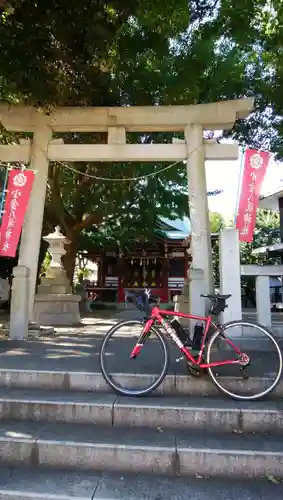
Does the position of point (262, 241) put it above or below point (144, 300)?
above

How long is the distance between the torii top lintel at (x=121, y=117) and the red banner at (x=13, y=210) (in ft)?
4.95

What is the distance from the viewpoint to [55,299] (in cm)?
1180

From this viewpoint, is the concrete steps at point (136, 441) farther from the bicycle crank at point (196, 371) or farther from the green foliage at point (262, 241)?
the green foliage at point (262, 241)

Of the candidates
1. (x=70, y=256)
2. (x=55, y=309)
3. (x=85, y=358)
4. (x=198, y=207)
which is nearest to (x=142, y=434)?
(x=85, y=358)

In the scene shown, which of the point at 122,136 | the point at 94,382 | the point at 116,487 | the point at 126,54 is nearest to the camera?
the point at 116,487

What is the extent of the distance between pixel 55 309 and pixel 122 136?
20.2 ft

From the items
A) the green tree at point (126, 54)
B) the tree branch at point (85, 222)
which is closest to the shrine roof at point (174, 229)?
the tree branch at point (85, 222)

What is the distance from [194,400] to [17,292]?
4.31m

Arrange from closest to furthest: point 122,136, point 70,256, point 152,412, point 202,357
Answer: point 152,412, point 202,357, point 122,136, point 70,256

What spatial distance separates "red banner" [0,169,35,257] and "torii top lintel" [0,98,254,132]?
151 centimetres

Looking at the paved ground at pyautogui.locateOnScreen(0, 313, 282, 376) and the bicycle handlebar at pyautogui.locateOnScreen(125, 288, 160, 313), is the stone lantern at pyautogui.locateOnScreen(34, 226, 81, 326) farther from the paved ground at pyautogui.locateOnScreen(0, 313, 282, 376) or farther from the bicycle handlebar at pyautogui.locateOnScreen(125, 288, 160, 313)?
the bicycle handlebar at pyautogui.locateOnScreen(125, 288, 160, 313)

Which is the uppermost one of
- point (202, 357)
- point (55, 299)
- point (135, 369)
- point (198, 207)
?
point (198, 207)

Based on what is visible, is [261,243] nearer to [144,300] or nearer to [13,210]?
[13,210]

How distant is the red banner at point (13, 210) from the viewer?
289 inches
